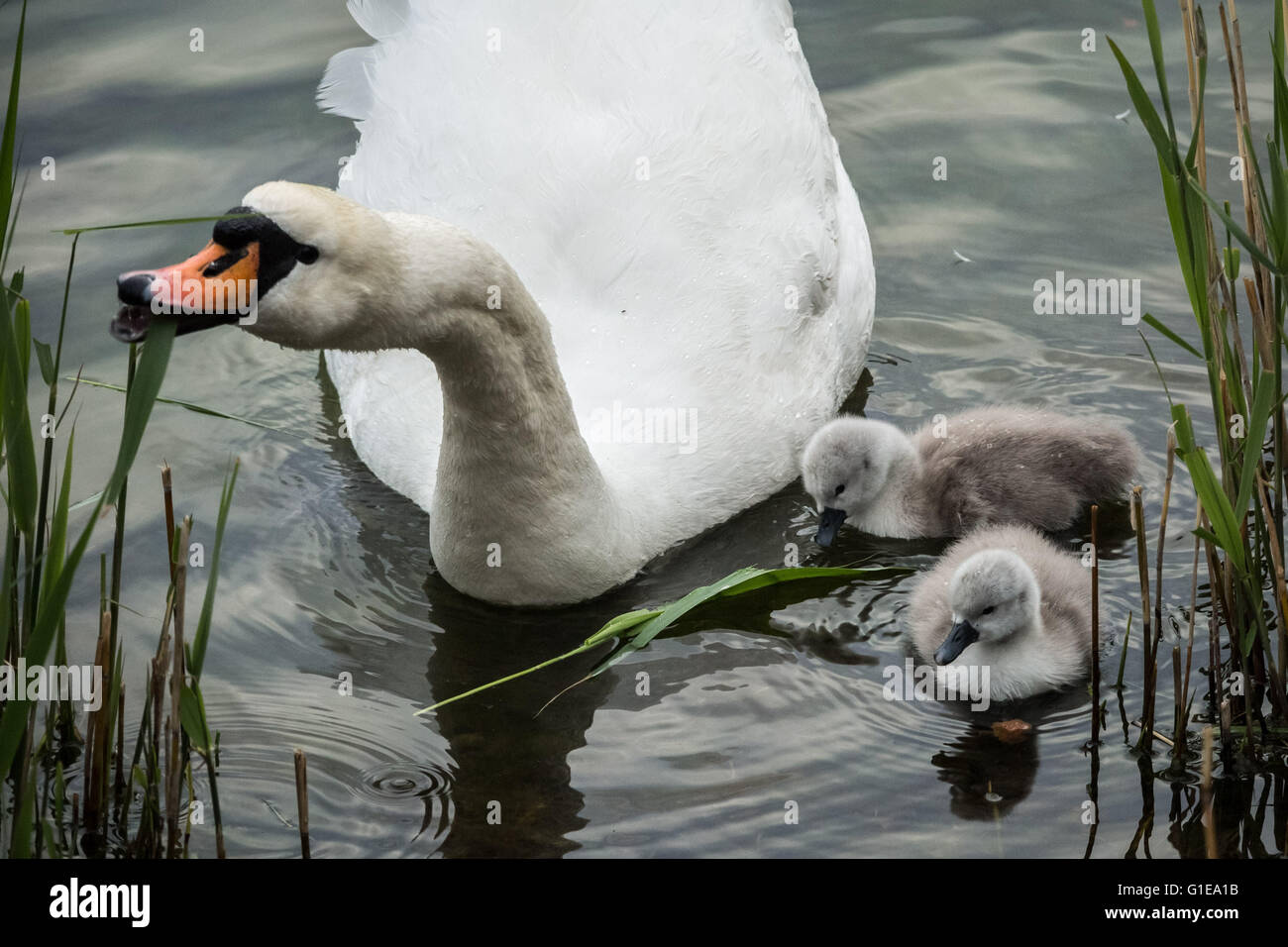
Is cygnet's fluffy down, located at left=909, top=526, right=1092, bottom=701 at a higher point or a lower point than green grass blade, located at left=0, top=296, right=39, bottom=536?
lower

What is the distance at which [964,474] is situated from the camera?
5.93 m

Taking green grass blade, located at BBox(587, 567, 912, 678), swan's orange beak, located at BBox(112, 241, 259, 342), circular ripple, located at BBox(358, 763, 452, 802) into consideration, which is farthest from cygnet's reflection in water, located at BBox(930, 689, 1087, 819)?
swan's orange beak, located at BBox(112, 241, 259, 342)

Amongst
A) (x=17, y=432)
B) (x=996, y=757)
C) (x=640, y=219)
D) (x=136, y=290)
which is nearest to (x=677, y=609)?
(x=996, y=757)

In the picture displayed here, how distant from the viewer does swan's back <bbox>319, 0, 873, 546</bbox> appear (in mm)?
5758

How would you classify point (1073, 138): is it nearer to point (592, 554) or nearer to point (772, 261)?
point (772, 261)

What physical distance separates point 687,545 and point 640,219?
3.76ft

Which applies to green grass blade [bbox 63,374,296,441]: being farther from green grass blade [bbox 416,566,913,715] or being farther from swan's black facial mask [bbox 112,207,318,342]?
A: green grass blade [bbox 416,566,913,715]

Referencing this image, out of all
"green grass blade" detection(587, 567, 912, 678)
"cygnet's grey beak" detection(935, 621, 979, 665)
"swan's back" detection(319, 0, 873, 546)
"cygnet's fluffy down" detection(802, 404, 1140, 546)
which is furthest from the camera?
"cygnet's fluffy down" detection(802, 404, 1140, 546)

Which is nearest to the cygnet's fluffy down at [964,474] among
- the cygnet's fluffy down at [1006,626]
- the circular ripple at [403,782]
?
the cygnet's fluffy down at [1006,626]

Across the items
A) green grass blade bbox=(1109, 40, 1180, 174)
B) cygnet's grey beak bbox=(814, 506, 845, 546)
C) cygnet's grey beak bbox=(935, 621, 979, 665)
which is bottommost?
cygnet's grey beak bbox=(935, 621, 979, 665)

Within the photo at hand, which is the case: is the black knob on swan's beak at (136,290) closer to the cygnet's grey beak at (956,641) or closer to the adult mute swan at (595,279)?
the adult mute swan at (595,279)

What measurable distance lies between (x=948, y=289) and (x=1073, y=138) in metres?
1.55

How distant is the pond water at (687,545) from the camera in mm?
4617

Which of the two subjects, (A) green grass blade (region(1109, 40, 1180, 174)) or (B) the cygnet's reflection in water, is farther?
(B) the cygnet's reflection in water
